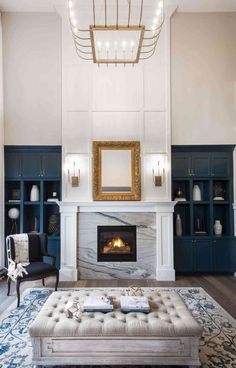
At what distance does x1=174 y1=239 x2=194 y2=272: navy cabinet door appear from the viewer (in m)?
5.62

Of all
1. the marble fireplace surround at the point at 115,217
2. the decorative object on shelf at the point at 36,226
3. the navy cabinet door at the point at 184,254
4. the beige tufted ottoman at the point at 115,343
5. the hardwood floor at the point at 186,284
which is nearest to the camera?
the beige tufted ottoman at the point at 115,343

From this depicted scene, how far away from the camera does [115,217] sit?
5465 mm

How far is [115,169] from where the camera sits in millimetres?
5512

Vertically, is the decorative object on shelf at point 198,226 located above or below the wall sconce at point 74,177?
below

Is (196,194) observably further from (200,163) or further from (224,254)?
(224,254)

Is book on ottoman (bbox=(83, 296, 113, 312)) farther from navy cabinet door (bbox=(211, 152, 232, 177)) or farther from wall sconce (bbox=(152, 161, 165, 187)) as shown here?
navy cabinet door (bbox=(211, 152, 232, 177))

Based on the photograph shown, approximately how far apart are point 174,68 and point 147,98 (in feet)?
2.90

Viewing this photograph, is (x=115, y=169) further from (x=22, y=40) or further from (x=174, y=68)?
(x=22, y=40)

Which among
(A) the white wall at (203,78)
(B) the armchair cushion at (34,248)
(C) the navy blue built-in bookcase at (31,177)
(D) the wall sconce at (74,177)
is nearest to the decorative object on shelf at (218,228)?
(A) the white wall at (203,78)

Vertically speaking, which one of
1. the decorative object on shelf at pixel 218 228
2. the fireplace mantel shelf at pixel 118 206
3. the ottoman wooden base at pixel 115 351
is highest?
the fireplace mantel shelf at pixel 118 206

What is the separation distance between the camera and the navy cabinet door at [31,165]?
18.8 ft

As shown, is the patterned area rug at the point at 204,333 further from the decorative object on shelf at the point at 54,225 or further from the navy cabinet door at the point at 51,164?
the navy cabinet door at the point at 51,164

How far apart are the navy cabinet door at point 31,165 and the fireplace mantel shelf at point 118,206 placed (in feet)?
2.95

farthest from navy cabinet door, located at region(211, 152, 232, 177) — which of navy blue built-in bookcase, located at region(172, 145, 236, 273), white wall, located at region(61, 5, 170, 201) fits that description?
white wall, located at region(61, 5, 170, 201)
